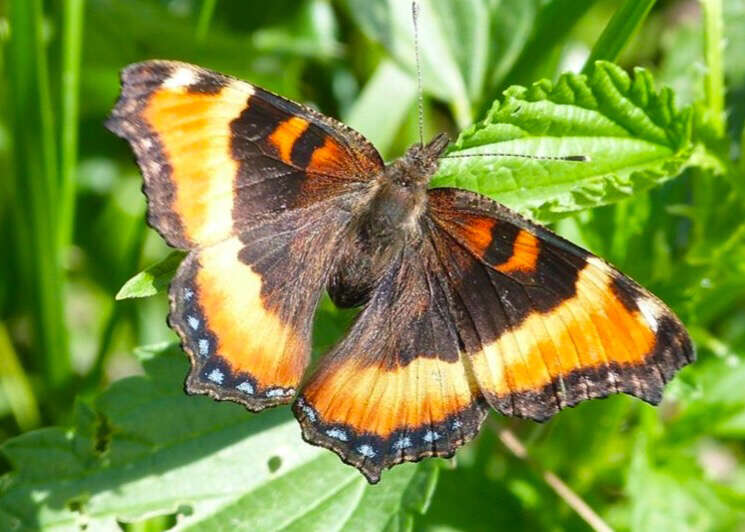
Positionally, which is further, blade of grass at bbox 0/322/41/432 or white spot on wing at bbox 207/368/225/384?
blade of grass at bbox 0/322/41/432

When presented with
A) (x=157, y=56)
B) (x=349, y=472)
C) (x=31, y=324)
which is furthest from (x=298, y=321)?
(x=157, y=56)

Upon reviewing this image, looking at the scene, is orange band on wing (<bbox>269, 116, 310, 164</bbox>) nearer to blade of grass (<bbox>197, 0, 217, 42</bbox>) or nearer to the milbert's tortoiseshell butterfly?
the milbert's tortoiseshell butterfly

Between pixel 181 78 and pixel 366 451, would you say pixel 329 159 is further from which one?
pixel 366 451

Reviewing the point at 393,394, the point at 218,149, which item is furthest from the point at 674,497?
the point at 218,149

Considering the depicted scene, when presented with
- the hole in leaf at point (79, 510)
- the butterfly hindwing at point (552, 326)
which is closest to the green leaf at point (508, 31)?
the butterfly hindwing at point (552, 326)

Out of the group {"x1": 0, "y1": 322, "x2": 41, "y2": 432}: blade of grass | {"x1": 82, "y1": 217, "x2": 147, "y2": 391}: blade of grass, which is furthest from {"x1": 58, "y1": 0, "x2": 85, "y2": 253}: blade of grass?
{"x1": 0, "y1": 322, "x2": 41, "y2": 432}: blade of grass

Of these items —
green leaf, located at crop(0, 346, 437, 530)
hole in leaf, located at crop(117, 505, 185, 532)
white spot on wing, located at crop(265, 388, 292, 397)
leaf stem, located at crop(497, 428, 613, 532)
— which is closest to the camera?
white spot on wing, located at crop(265, 388, 292, 397)

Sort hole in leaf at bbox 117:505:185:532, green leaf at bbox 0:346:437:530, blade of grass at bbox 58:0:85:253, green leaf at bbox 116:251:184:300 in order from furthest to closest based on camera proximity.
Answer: blade of grass at bbox 58:0:85:253 < hole in leaf at bbox 117:505:185:532 < green leaf at bbox 0:346:437:530 < green leaf at bbox 116:251:184:300
